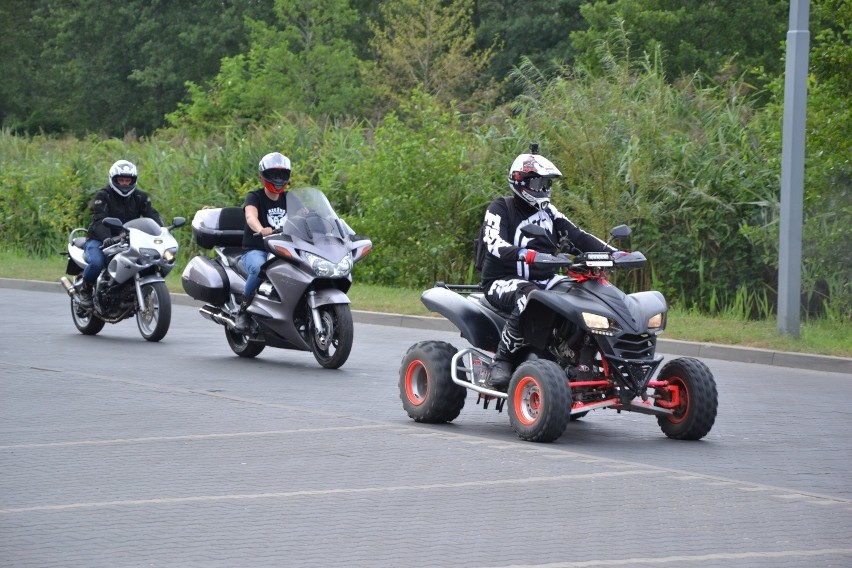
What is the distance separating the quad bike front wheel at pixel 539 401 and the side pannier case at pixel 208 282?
567 centimetres

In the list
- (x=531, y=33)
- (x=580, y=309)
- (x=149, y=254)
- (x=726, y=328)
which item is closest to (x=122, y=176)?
(x=149, y=254)

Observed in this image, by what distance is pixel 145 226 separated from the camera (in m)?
16.3

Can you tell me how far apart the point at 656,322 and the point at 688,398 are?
1.77 ft

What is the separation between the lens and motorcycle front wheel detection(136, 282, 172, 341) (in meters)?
15.9

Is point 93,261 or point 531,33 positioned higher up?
point 531,33

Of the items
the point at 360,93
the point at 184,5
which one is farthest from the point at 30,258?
the point at 184,5

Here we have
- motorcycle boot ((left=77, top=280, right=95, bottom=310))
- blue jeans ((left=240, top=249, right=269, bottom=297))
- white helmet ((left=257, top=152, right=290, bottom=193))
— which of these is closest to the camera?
blue jeans ((left=240, top=249, right=269, bottom=297))

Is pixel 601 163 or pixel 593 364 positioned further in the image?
pixel 601 163

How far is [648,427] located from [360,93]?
44.7 meters

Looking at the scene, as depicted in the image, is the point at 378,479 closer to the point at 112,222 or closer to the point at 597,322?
the point at 597,322

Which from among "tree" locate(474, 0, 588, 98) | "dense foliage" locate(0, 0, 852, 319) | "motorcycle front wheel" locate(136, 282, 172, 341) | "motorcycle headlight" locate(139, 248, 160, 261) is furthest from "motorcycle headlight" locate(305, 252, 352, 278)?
"tree" locate(474, 0, 588, 98)

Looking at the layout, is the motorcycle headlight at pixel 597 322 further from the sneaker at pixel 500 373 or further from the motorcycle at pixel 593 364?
the sneaker at pixel 500 373

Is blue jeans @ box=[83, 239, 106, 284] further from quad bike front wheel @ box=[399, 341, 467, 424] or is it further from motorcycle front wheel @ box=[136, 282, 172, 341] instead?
quad bike front wheel @ box=[399, 341, 467, 424]

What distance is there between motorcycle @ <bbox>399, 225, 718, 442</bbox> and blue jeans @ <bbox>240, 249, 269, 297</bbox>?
4.36 m
